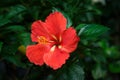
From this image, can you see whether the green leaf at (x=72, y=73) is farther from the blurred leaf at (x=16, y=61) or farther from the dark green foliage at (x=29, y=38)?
the blurred leaf at (x=16, y=61)

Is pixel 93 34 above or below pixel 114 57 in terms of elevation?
above

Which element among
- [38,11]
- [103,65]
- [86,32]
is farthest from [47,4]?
[103,65]

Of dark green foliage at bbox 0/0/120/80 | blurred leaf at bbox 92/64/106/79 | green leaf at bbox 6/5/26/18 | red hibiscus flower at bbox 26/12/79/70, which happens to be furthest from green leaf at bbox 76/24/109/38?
blurred leaf at bbox 92/64/106/79

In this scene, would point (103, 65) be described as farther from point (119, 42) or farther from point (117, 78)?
point (119, 42)

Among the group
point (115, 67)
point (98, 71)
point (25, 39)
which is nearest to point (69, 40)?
point (25, 39)

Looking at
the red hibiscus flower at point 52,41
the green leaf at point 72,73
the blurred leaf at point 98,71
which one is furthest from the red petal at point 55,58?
the blurred leaf at point 98,71

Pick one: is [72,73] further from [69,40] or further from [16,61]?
[16,61]
